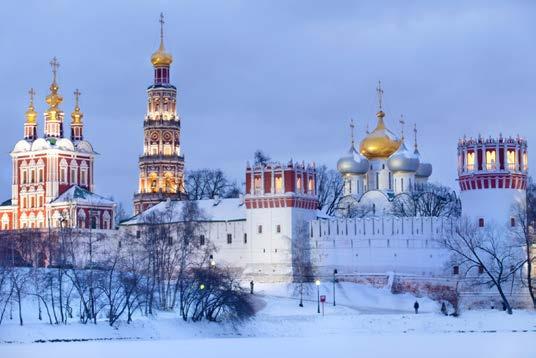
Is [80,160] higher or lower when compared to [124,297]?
higher

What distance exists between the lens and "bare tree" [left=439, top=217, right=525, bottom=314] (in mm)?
96625

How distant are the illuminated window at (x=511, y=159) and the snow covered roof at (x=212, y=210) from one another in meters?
17.5

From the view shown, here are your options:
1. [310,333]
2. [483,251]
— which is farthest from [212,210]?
[310,333]

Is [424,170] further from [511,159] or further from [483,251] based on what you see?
[483,251]

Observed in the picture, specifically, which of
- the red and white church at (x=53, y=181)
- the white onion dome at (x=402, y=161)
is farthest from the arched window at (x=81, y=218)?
the white onion dome at (x=402, y=161)

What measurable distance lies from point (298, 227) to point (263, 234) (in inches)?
85.6

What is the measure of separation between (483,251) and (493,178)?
4.10m

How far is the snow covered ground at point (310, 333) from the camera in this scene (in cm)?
7106

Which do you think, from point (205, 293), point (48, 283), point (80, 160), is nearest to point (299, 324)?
point (205, 293)

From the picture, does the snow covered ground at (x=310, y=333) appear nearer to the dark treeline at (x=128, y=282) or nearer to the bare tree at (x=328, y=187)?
the dark treeline at (x=128, y=282)

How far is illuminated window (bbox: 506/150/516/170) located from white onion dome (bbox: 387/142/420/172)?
46.5 feet

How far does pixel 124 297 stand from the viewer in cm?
8488

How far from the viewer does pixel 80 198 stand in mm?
115938

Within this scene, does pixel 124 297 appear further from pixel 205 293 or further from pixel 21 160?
pixel 21 160
